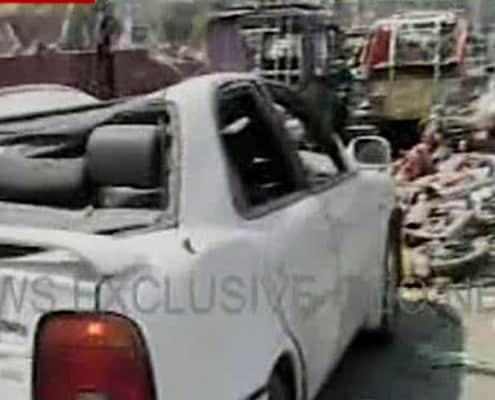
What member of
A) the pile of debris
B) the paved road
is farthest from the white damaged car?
the pile of debris

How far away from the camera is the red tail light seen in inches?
103

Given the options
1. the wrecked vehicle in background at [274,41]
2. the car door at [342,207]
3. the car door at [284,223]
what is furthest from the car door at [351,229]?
the wrecked vehicle in background at [274,41]

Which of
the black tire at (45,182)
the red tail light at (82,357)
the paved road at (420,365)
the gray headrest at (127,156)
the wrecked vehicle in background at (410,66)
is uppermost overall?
the gray headrest at (127,156)

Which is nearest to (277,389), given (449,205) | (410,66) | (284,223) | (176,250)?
(284,223)

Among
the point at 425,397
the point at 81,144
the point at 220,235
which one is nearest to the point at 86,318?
the point at 220,235

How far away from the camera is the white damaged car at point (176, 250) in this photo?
2643mm

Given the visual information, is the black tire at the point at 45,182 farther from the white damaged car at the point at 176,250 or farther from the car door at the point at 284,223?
the car door at the point at 284,223

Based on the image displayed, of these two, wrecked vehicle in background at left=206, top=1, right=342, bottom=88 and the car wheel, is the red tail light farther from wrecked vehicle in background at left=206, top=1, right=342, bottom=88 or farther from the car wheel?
wrecked vehicle in background at left=206, top=1, right=342, bottom=88

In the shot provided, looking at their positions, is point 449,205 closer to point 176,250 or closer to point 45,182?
point 45,182

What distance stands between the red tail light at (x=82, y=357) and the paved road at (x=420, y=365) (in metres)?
2.58

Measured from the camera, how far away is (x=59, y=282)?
103 inches

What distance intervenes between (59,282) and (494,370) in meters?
3.43

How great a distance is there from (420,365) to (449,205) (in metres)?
3.58

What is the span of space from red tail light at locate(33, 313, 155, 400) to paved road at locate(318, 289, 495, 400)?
8.47 ft
